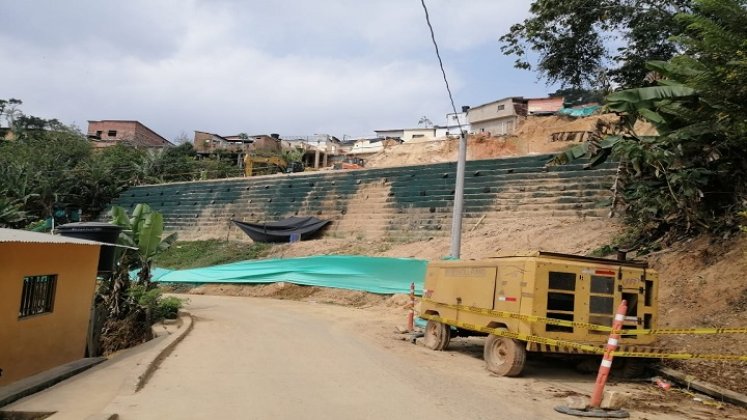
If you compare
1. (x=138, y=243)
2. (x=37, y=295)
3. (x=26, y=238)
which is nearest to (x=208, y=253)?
(x=138, y=243)

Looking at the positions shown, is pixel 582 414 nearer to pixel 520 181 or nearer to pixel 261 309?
pixel 261 309

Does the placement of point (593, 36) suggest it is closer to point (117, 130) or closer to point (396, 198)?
point (396, 198)

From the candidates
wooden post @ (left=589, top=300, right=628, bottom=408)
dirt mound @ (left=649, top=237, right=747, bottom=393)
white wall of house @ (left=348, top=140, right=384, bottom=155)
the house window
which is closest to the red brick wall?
white wall of house @ (left=348, top=140, right=384, bottom=155)

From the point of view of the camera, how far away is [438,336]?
10.5 meters

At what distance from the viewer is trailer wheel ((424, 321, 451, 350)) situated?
10469 mm

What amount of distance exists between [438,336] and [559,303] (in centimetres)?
332

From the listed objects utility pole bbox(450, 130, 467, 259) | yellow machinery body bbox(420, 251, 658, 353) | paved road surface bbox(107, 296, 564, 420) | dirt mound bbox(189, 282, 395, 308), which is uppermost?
utility pole bbox(450, 130, 467, 259)

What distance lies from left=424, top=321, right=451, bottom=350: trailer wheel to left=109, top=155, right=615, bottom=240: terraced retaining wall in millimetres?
8682

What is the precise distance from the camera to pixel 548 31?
18172 mm

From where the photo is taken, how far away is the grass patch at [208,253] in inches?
1049

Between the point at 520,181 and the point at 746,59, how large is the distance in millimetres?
14429

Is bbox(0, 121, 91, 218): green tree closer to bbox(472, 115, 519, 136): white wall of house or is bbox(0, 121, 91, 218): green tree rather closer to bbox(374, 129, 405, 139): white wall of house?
bbox(472, 115, 519, 136): white wall of house

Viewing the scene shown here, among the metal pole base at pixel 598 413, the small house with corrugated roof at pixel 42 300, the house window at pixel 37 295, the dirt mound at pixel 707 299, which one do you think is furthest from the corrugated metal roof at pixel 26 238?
the dirt mound at pixel 707 299

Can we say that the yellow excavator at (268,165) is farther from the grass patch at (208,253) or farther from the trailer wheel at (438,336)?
the trailer wheel at (438,336)
